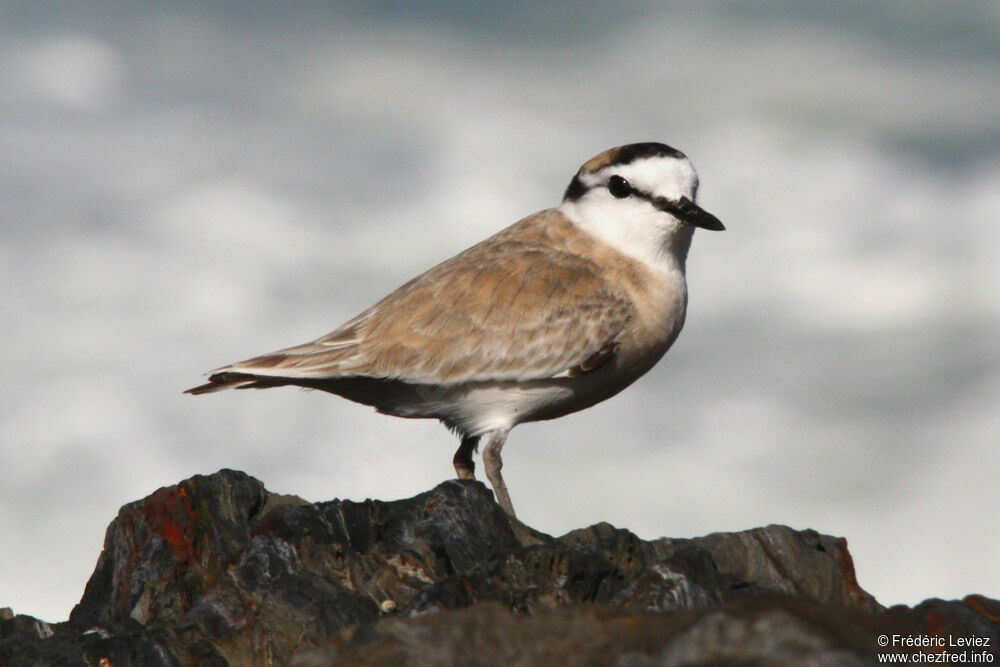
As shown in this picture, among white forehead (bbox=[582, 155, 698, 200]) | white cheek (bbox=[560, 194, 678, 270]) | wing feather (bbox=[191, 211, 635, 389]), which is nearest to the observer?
wing feather (bbox=[191, 211, 635, 389])

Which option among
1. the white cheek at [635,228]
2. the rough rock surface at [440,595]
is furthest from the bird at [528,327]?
the rough rock surface at [440,595]

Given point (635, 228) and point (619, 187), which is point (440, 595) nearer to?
point (635, 228)

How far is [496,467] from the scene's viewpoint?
10.2 meters

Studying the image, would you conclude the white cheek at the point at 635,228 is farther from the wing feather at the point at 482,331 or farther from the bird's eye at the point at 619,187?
the wing feather at the point at 482,331

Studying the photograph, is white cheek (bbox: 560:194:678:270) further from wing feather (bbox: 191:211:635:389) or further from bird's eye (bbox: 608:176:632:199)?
wing feather (bbox: 191:211:635:389)

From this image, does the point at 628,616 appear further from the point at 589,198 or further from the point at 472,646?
the point at 589,198

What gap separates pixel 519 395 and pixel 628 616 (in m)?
5.65

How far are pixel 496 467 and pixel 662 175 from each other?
10.4 feet

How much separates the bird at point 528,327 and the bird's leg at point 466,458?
13 mm

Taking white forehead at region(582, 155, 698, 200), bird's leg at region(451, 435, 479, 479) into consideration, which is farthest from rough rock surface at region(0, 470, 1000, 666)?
white forehead at region(582, 155, 698, 200)

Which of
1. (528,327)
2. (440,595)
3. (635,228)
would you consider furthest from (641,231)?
(440,595)

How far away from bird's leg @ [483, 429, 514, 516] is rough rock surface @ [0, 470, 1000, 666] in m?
1.45

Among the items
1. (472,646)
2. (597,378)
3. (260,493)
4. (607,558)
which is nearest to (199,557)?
(260,493)

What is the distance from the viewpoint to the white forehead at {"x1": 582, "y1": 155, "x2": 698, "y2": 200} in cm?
1046
